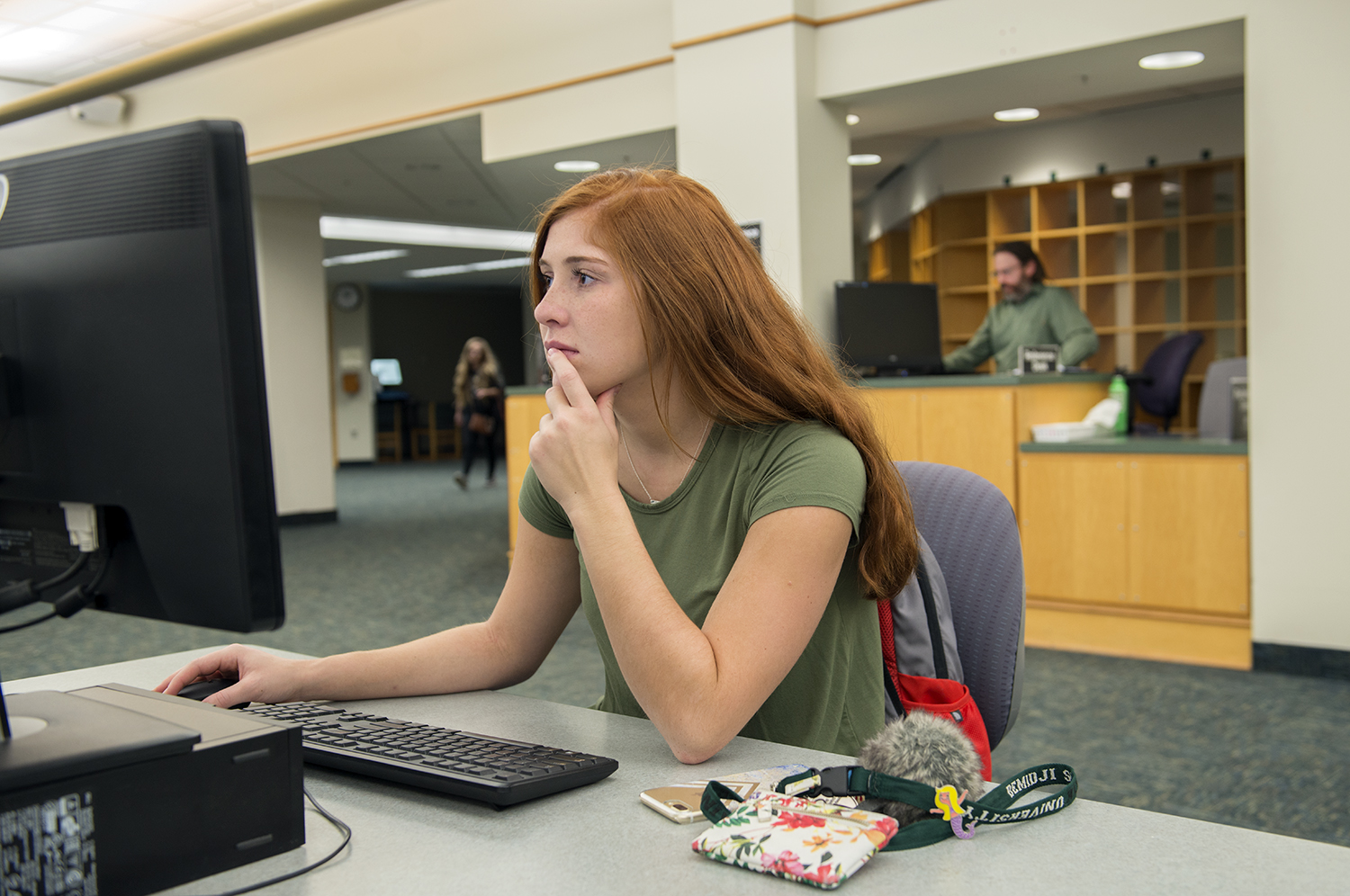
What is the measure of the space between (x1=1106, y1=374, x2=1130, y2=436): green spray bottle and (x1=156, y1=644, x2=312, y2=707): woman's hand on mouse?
4089 millimetres

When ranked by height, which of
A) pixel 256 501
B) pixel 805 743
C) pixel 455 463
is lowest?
pixel 455 463

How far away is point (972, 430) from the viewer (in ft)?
14.1

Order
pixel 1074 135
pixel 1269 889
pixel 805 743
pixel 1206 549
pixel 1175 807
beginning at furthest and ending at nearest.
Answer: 1. pixel 1074 135
2. pixel 1206 549
3. pixel 1175 807
4. pixel 805 743
5. pixel 1269 889

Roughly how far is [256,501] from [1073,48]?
166 inches

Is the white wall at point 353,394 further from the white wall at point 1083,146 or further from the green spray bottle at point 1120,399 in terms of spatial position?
the green spray bottle at point 1120,399

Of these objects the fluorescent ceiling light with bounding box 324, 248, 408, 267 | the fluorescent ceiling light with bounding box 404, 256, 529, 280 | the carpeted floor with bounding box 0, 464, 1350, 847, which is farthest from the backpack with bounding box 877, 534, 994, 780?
the fluorescent ceiling light with bounding box 404, 256, 529, 280

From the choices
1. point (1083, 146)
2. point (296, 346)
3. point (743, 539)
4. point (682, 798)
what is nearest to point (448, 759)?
point (682, 798)

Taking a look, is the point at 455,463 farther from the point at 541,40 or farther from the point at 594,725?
the point at 594,725

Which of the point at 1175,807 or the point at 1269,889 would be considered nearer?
the point at 1269,889

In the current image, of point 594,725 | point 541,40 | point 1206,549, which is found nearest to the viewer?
point 594,725

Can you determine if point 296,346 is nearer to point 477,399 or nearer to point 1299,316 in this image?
point 477,399

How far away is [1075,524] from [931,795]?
372 cm

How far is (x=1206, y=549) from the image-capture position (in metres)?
3.87

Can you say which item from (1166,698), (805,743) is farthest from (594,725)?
(1166,698)
